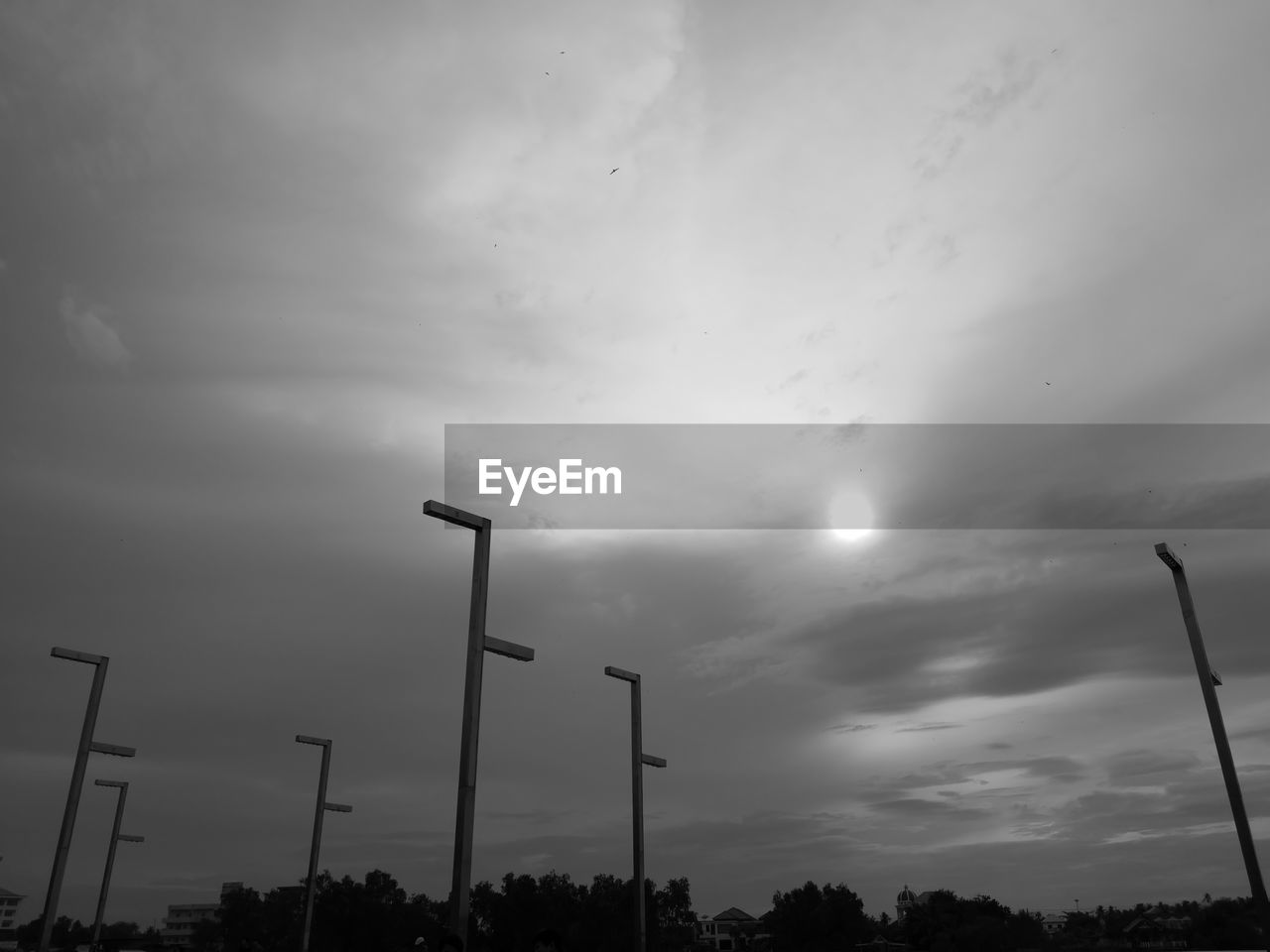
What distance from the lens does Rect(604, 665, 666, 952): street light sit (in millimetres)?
23500

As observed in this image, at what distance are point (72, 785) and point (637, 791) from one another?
45.5 ft

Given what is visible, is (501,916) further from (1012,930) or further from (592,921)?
(1012,930)

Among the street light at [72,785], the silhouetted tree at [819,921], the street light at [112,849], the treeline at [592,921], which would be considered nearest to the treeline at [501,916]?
the treeline at [592,921]

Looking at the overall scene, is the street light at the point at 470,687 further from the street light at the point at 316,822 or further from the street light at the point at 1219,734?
the street light at the point at 316,822

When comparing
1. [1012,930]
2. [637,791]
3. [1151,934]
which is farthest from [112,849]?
[1151,934]

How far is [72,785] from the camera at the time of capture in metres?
21.4

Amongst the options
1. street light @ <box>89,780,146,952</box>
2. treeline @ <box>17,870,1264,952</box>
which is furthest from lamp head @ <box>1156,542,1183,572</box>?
treeline @ <box>17,870,1264,952</box>

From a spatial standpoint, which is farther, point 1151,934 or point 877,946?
point 1151,934

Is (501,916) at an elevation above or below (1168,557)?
below

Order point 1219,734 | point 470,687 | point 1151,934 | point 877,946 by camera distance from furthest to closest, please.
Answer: point 1151,934, point 877,946, point 1219,734, point 470,687

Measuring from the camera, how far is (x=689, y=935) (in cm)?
9644

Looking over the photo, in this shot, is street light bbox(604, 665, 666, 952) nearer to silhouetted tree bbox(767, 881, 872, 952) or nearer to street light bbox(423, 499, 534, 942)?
street light bbox(423, 499, 534, 942)

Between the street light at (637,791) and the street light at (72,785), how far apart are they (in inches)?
507

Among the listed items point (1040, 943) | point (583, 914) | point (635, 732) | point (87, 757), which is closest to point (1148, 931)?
point (1040, 943)
